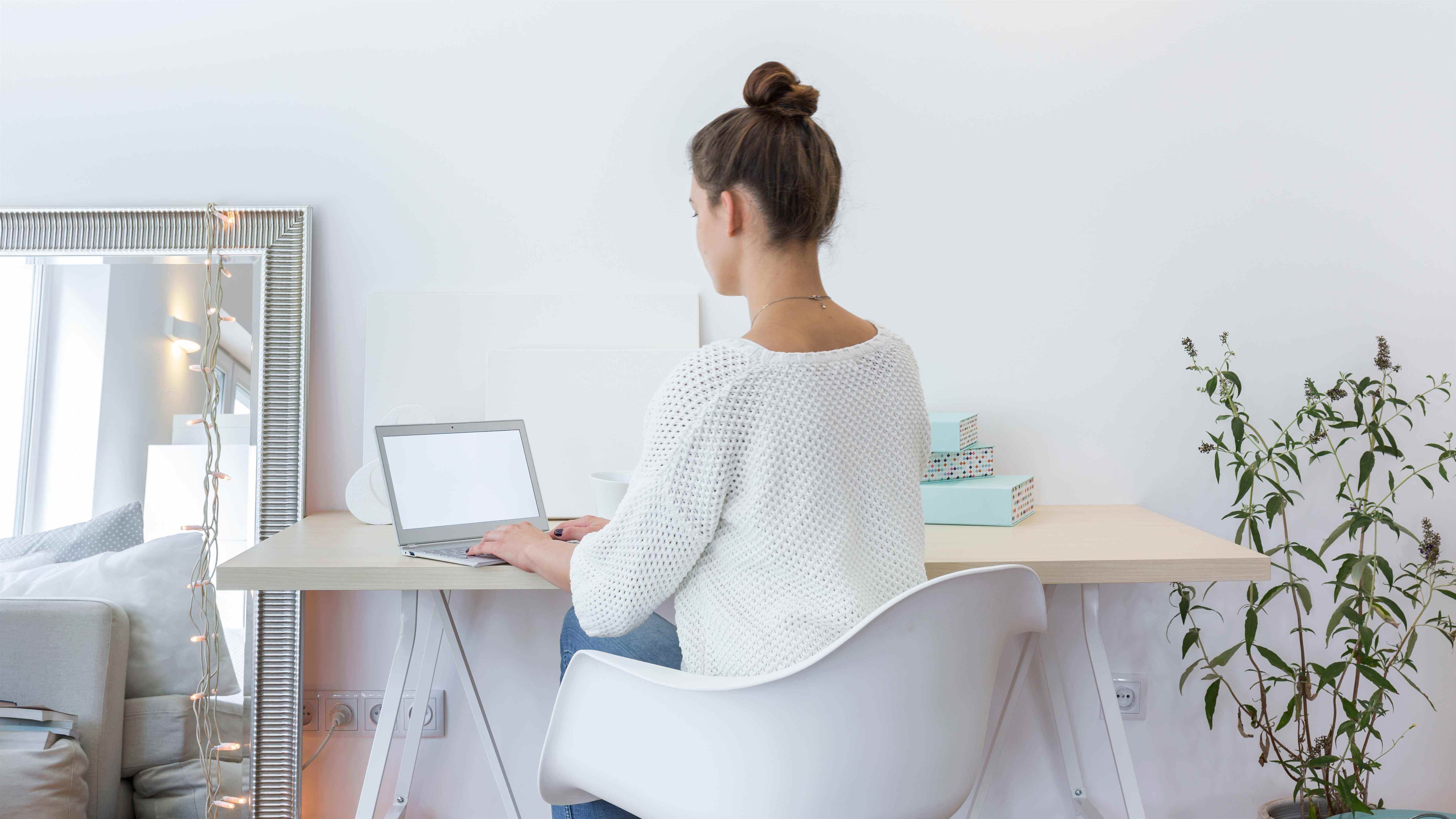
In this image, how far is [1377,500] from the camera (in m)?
1.95

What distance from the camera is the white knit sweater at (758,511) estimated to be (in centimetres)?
99

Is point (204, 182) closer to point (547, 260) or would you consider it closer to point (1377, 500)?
point (547, 260)

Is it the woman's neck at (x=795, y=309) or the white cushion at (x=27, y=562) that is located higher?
the woman's neck at (x=795, y=309)

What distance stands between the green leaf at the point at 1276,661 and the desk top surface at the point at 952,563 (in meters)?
0.30

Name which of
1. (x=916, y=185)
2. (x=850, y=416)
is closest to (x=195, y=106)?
(x=916, y=185)

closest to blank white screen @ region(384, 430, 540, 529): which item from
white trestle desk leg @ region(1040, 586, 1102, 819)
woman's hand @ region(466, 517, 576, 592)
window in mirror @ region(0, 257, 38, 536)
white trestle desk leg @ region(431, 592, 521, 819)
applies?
woman's hand @ region(466, 517, 576, 592)

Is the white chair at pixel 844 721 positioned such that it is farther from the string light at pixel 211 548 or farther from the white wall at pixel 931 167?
the string light at pixel 211 548

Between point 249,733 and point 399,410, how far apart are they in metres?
0.70

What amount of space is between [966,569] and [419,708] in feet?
3.42

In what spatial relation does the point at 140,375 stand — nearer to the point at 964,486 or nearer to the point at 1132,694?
the point at 964,486

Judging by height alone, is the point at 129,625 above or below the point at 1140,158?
below

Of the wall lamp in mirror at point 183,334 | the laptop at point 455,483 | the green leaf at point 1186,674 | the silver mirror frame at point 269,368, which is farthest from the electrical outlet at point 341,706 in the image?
the green leaf at point 1186,674

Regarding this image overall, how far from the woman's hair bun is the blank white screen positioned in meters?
0.81

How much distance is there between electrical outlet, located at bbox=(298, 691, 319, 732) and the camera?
1.97 metres
